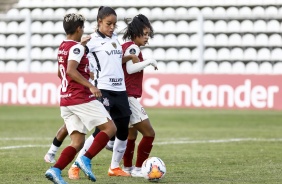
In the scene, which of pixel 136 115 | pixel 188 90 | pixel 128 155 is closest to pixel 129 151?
pixel 128 155

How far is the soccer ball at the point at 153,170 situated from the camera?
30.5 ft

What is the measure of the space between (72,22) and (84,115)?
99 centimetres

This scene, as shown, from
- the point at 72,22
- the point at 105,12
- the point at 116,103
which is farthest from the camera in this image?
the point at 116,103

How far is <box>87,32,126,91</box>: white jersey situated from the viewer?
966 cm

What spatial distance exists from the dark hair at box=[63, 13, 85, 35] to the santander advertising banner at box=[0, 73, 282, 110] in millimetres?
14813

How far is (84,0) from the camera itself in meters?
29.0

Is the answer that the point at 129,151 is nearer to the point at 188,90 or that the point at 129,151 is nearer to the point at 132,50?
the point at 132,50

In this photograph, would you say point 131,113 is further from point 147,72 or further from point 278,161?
point 147,72

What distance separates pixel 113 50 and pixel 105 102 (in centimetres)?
61

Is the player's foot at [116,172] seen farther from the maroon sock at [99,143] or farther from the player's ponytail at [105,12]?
the player's ponytail at [105,12]

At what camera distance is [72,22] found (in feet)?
28.7

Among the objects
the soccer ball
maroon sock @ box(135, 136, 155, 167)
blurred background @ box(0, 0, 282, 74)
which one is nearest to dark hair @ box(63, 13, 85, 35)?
the soccer ball

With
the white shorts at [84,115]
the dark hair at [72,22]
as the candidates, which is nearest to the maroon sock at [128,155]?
the white shorts at [84,115]

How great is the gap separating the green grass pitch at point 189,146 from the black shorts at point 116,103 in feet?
2.51
